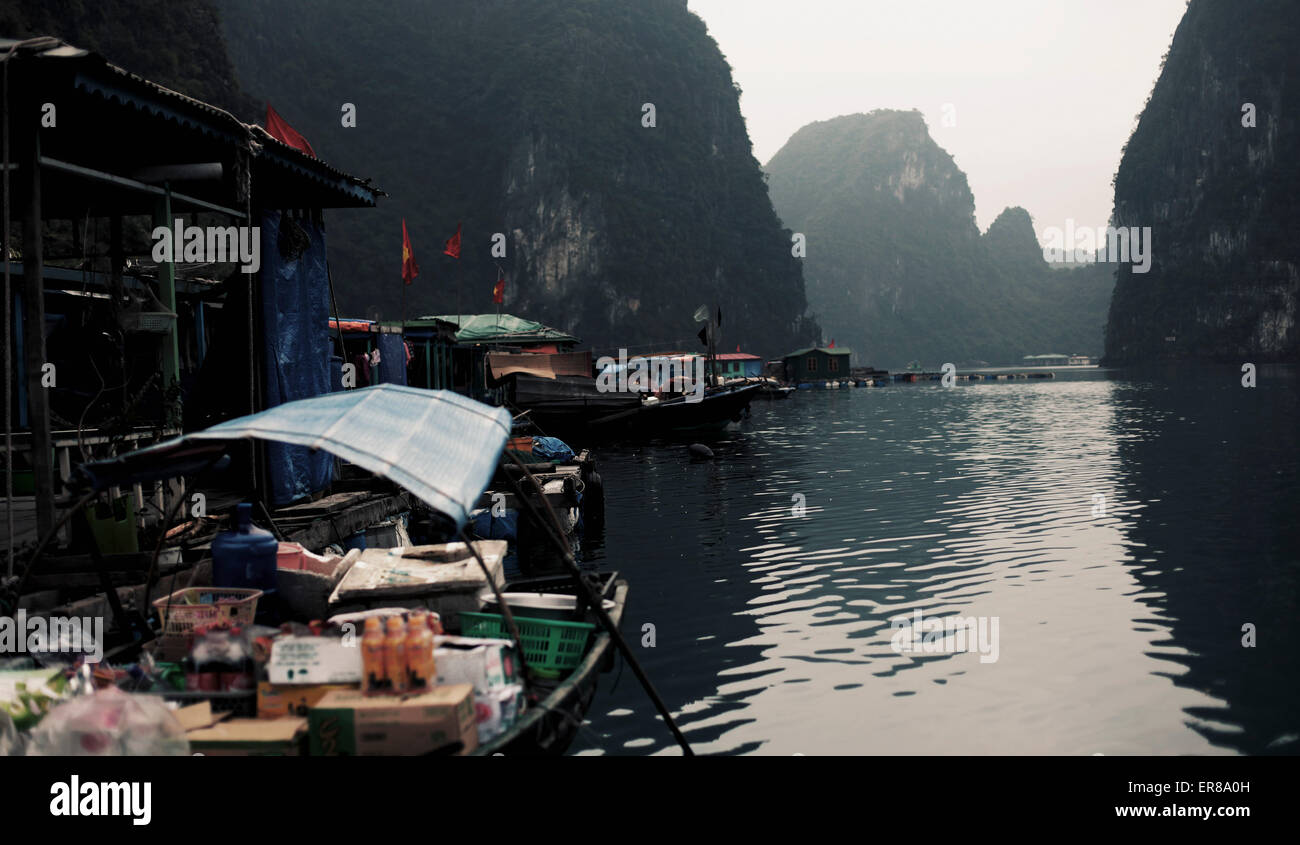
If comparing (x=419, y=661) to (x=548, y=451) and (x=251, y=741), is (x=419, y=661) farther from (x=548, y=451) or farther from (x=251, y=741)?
(x=548, y=451)

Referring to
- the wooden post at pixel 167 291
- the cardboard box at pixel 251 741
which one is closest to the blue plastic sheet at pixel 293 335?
the wooden post at pixel 167 291

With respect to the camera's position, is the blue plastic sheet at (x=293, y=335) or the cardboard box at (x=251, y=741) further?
the blue plastic sheet at (x=293, y=335)

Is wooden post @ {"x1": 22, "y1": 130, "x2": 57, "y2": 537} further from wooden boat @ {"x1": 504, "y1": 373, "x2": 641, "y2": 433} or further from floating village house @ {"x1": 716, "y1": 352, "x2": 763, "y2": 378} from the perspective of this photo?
floating village house @ {"x1": 716, "y1": 352, "x2": 763, "y2": 378}

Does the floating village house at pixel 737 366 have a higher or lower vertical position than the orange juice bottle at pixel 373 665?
higher

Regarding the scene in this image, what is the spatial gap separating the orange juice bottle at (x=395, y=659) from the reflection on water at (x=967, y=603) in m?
2.71

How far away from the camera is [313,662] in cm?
520

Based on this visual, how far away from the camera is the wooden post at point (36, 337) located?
24.2 ft

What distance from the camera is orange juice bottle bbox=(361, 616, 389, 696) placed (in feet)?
16.2

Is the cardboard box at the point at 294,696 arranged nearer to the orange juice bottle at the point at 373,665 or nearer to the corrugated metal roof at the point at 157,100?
the orange juice bottle at the point at 373,665

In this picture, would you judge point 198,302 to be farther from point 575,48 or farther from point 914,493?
point 575,48

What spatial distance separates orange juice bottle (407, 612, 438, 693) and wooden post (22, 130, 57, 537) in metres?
4.48

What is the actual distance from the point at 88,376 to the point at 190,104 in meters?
5.04

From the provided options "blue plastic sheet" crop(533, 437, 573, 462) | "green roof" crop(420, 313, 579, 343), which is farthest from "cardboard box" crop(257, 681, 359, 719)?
"green roof" crop(420, 313, 579, 343)
